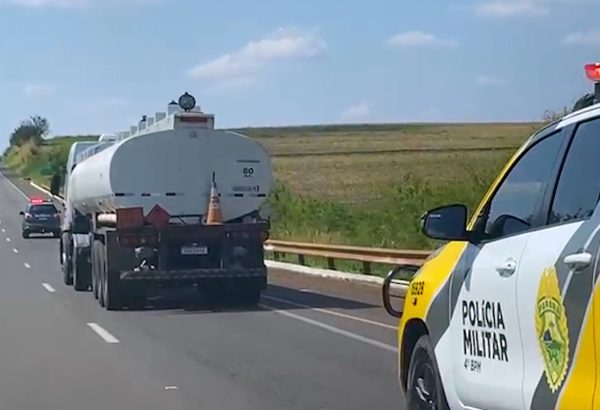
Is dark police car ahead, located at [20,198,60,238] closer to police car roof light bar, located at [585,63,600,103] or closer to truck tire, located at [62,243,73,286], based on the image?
truck tire, located at [62,243,73,286]

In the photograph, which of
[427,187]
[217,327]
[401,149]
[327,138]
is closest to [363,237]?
[427,187]

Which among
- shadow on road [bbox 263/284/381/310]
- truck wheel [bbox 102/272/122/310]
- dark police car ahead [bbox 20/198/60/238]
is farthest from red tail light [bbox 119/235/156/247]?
dark police car ahead [bbox 20/198/60/238]

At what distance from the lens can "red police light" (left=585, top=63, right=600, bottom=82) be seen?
599 centimetres

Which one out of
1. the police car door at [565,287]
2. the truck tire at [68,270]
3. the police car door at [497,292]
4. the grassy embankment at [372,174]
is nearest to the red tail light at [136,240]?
the truck tire at [68,270]

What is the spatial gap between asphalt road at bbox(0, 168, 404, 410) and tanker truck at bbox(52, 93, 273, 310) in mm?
588

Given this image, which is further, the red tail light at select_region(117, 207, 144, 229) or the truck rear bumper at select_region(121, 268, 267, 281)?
the red tail light at select_region(117, 207, 144, 229)

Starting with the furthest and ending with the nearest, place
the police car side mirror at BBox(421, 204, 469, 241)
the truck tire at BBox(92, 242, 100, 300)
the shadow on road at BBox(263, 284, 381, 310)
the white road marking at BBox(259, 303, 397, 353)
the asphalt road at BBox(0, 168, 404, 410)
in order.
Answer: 1. the truck tire at BBox(92, 242, 100, 300)
2. the shadow on road at BBox(263, 284, 381, 310)
3. the white road marking at BBox(259, 303, 397, 353)
4. the asphalt road at BBox(0, 168, 404, 410)
5. the police car side mirror at BBox(421, 204, 469, 241)

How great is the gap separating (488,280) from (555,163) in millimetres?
698

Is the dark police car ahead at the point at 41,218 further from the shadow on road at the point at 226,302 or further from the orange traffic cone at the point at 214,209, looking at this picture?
the orange traffic cone at the point at 214,209

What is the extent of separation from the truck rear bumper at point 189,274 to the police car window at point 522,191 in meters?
13.8

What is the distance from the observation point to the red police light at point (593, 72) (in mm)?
5988

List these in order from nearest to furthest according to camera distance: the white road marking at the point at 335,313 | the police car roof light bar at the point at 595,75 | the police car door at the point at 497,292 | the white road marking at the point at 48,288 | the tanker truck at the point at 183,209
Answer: the police car roof light bar at the point at 595,75 → the police car door at the point at 497,292 → the white road marking at the point at 335,313 → the tanker truck at the point at 183,209 → the white road marking at the point at 48,288

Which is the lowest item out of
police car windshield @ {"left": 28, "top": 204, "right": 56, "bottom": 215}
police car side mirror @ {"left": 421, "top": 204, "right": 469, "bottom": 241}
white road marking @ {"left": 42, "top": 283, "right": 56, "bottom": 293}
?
white road marking @ {"left": 42, "top": 283, "right": 56, "bottom": 293}

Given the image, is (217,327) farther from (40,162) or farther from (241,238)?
(40,162)
